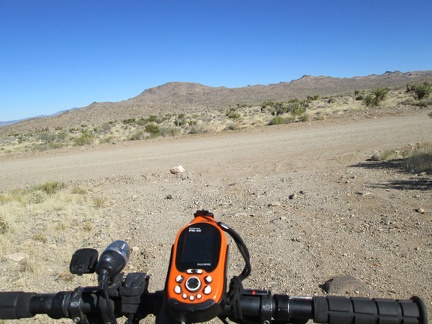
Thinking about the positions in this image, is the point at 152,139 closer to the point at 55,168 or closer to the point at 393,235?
→ the point at 55,168

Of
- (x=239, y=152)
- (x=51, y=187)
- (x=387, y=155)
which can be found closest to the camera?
(x=51, y=187)

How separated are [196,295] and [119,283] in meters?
0.41

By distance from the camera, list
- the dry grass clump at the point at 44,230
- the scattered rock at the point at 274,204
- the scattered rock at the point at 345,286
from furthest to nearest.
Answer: the scattered rock at the point at 274,204 → the dry grass clump at the point at 44,230 → the scattered rock at the point at 345,286

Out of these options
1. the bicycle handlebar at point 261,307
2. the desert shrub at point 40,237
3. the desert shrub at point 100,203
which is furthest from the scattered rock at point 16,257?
the bicycle handlebar at point 261,307

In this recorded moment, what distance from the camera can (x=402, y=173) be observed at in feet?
27.6

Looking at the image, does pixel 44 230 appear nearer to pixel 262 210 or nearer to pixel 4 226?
pixel 4 226

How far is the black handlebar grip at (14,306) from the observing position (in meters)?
1.46

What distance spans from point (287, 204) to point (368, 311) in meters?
5.59

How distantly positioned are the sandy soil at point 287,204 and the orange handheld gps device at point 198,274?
293cm

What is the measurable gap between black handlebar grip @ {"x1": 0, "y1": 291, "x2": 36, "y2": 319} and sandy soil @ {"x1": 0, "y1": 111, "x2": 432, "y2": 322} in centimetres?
298

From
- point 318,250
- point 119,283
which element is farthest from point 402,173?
point 119,283

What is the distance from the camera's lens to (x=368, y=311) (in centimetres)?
134

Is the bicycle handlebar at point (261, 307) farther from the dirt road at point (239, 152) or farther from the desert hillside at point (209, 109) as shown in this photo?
the desert hillside at point (209, 109)

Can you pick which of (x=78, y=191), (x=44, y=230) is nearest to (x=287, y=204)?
(x=44, y=230)
